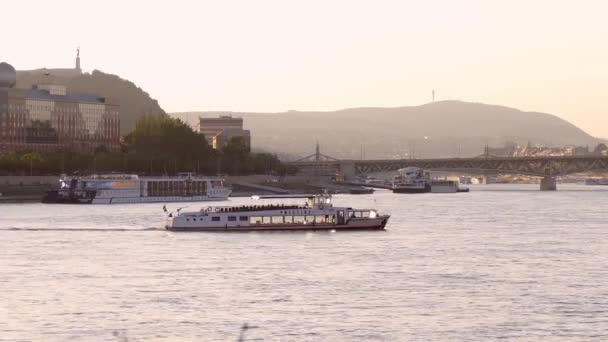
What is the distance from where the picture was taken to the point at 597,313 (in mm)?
46875

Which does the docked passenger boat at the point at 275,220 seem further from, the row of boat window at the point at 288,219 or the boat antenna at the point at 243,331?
the boat antenna at the point at 243,331

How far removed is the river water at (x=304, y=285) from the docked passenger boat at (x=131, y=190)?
58.7m

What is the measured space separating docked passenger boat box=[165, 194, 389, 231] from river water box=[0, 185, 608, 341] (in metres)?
2.61

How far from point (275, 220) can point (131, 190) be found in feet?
211

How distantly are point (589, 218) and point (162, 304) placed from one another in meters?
71.0

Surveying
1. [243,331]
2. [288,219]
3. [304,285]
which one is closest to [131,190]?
[288,219]

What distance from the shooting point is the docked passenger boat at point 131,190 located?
149875 mm

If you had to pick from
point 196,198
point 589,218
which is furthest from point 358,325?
point 196,198

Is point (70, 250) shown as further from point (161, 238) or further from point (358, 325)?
point (358, 325)

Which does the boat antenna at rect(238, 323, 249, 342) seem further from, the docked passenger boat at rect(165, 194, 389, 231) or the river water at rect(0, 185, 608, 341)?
the docked passenger boat at rect(165, 194, 389, 231)

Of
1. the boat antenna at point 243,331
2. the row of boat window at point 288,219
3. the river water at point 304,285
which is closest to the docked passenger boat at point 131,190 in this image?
the row of boat window at point 288,219

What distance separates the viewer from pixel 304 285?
180ft

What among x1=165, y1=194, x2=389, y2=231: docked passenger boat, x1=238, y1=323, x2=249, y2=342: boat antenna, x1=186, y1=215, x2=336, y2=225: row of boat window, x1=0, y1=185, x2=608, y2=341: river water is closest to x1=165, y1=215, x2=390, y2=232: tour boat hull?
x1=165, y1=194, x2=389, y2=231: docked passenger boat

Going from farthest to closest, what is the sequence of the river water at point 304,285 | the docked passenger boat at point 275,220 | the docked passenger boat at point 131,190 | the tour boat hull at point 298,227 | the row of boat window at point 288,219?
the docked passenger boat at point 131,190
the row of boat window at point 288,219
the docked passenger boat at point 275,220
the tour boat hull at point 298,227
the river water at point 304,285
